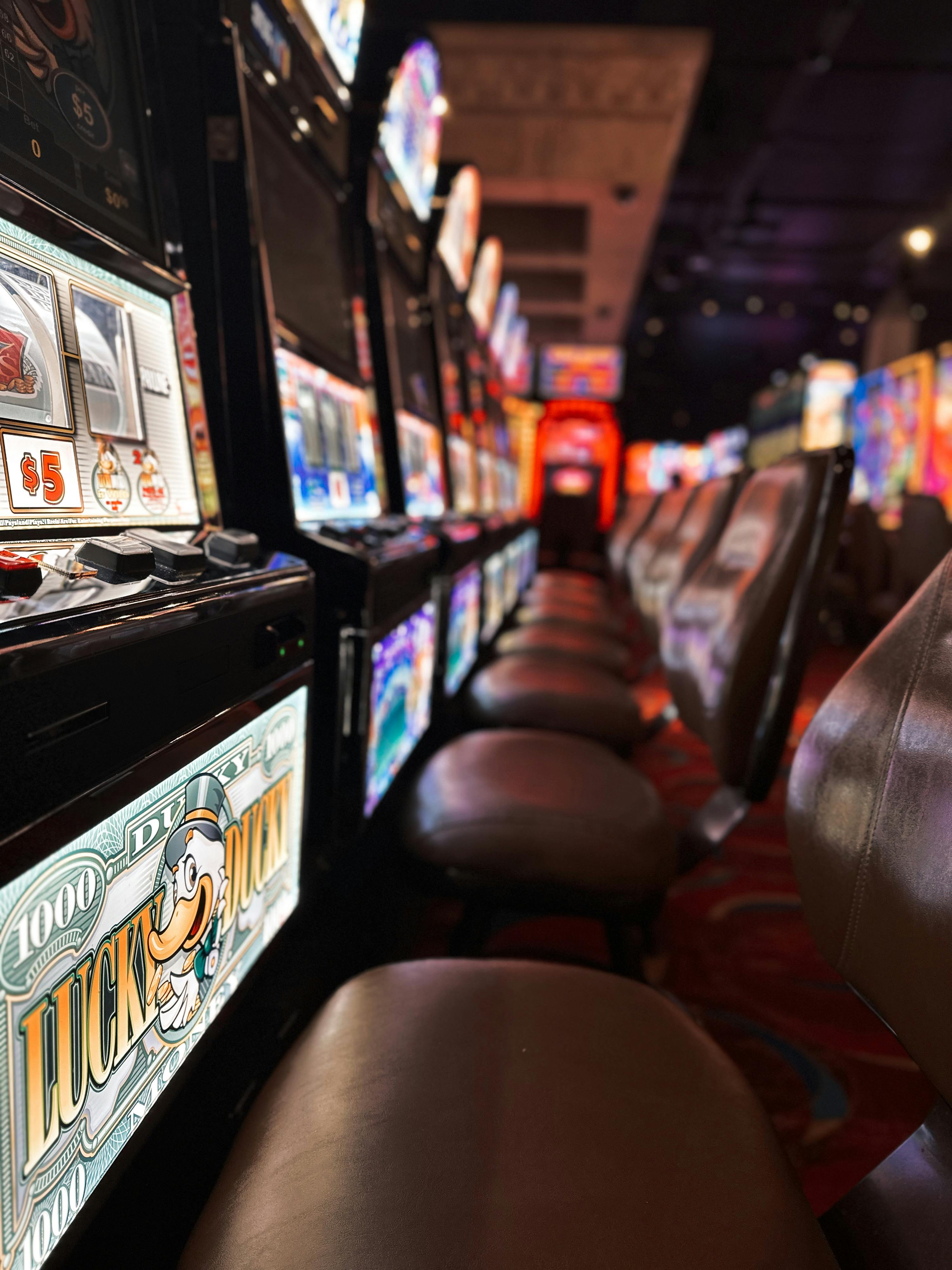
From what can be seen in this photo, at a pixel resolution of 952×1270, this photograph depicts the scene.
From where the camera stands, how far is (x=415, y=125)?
2.25 meters

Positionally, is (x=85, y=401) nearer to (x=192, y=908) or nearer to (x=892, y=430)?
(x=192, y=908)

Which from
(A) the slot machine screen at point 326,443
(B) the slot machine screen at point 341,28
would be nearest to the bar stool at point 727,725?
(A) the slot machine screen at point 326,443

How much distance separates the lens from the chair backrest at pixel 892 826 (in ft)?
1.73

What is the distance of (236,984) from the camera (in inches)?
32.7

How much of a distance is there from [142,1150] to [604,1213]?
17.0 inches

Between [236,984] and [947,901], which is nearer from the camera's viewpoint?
[947,901]

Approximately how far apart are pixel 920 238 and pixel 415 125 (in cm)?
693

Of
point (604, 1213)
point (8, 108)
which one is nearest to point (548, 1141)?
point (604, 1213)

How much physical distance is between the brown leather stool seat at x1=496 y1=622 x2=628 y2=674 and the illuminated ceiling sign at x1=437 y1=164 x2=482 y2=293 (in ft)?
4.16

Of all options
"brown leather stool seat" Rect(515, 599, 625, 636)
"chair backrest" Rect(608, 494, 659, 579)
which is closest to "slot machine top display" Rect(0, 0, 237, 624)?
"brown leather stool seat" Rect(515, 599, 625, 636)

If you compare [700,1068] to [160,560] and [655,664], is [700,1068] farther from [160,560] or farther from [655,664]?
[655,664]

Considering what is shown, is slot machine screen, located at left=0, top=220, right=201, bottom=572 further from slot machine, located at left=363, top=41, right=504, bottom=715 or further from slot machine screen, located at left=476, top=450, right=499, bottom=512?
slot machine screen, located at left=476, top=450, right=499, bottom=512

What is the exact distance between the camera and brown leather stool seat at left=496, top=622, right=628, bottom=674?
266 centimetres

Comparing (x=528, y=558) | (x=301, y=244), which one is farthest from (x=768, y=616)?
(x=528, y=558)
